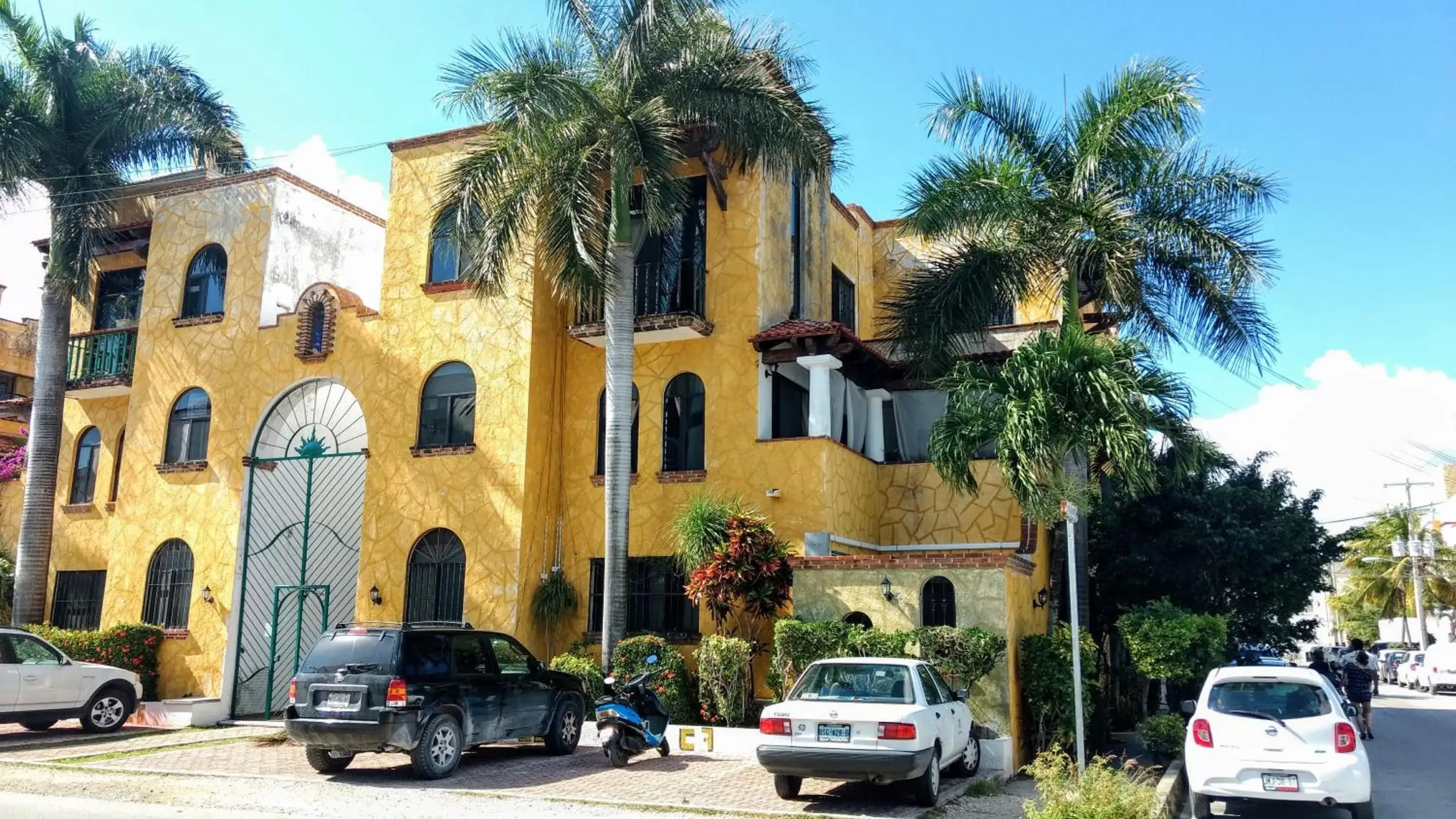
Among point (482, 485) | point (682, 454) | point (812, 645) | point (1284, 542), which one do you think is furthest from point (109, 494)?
point (1284, 542)

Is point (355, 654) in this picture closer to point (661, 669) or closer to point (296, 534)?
point (661, 669)

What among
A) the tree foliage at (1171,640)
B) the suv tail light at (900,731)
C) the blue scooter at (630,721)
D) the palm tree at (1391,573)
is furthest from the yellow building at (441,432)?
the palm tree at (1391,573)

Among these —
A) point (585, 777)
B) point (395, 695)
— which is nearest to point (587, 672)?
point (585, 777)

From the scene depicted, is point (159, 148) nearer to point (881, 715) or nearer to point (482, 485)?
point (482, 485)

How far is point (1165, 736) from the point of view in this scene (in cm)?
1459

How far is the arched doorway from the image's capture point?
20.1m

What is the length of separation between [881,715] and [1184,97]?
1059cm

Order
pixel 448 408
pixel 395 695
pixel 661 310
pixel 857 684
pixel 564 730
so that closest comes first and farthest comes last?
pixel 857 684, pixel 395 695, pixel 564 730, pixel 661 310, pixel 448 408

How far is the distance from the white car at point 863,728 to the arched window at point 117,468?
17.0 m

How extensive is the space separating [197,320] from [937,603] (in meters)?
15.9

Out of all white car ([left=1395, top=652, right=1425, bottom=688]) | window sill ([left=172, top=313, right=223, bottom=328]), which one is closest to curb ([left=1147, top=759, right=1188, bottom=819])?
window sill ([left=172, top=313, right=223, bottom=328])

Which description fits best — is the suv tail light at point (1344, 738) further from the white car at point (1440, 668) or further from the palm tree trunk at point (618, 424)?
the white car at point (1440, 668)

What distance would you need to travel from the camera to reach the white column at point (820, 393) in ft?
57.4

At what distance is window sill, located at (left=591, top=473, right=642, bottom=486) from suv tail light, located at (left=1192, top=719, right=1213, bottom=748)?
10.0m
